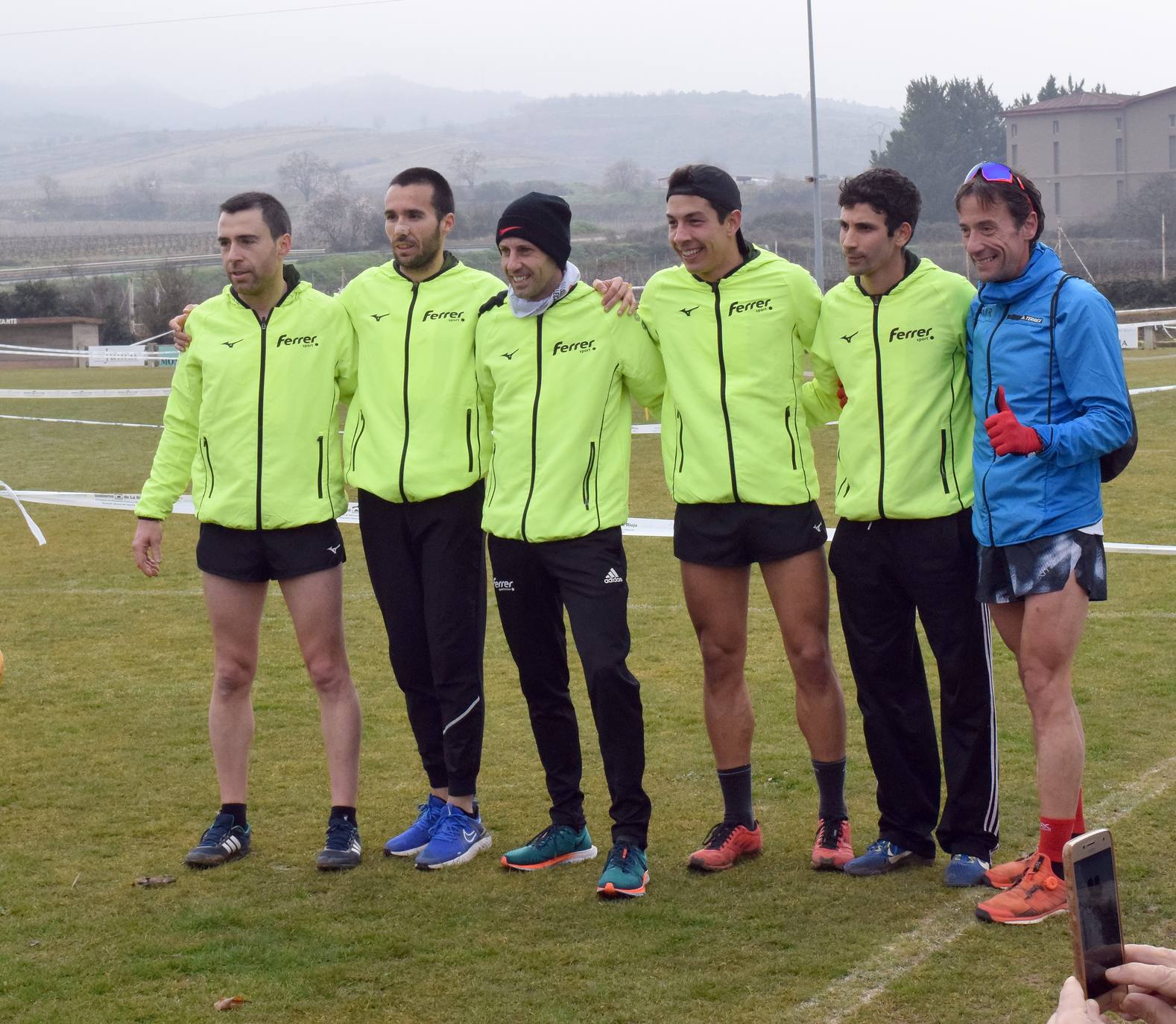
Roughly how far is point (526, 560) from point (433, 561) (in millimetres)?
334

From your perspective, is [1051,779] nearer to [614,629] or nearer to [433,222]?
[614,629]

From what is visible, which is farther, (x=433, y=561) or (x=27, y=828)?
(x=27, y=828)

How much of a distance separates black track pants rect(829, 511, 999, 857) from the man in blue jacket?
7.0 inches

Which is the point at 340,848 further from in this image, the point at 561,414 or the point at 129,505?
the point at 129,505

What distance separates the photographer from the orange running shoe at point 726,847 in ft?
15.3

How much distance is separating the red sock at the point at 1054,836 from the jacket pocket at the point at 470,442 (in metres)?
2.05

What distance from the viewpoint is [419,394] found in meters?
4.71

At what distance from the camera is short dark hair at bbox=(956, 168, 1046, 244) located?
13.6 ft

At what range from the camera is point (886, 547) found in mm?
4465

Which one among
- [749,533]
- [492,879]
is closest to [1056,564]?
[749,533]

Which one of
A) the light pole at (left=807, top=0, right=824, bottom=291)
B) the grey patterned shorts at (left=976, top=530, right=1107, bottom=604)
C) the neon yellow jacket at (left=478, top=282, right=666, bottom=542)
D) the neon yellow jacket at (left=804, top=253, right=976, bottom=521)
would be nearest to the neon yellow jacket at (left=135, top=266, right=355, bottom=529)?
the neon yellow jacket at (left=478, top=282, right=666, bottom=542)

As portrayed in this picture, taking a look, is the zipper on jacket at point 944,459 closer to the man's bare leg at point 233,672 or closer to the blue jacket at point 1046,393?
the blue jacket at point 1046,393

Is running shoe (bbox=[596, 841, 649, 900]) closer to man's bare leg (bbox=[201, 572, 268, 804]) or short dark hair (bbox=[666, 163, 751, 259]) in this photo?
man's bare leg (bbox=[201, 572, 268, 804])

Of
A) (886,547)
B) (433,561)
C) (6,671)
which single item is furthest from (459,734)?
(6,671)
